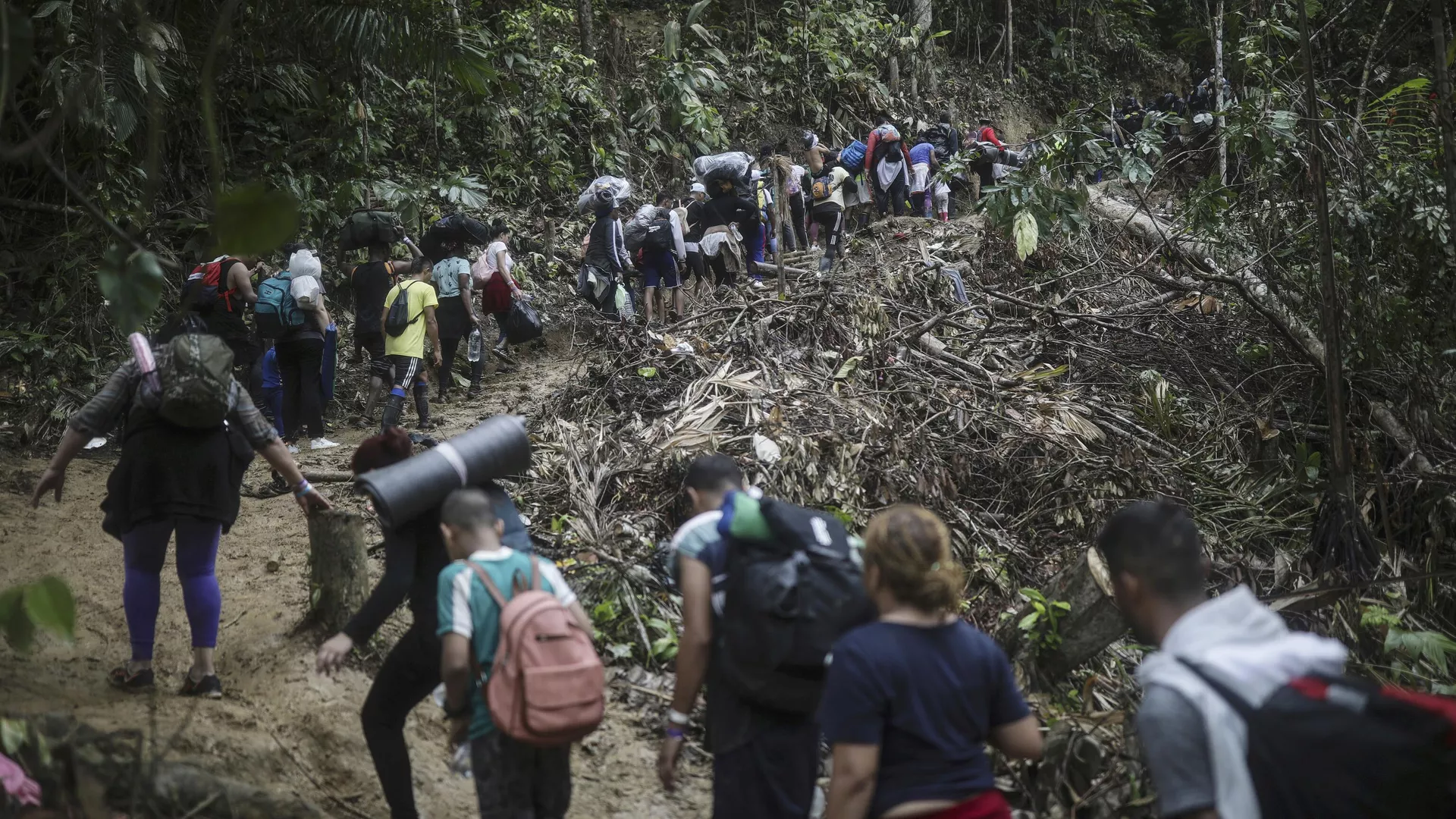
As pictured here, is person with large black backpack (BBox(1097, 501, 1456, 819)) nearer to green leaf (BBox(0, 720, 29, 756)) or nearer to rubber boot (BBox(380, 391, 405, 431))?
green leaf (BBox(0, 720, 29, 756))

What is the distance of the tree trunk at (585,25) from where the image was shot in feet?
55.3

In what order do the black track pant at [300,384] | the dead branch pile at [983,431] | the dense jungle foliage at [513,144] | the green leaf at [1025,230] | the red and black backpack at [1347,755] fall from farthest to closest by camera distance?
1. the black track pant at [300,384]
2. the green leaf at [1025,230]
3. the dense jungle foliage at [513,144]
4. the dead branch pile at [983,431]
5. the red and black backpack at [1347,755]

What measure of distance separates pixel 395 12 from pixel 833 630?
8.57 metres

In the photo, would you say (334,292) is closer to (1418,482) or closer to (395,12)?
(395,12)

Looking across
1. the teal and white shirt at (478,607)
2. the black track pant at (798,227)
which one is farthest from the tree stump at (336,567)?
the black track pant at (798,227)

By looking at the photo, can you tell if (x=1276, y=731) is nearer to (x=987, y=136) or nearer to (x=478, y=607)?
(x=478, y=607)

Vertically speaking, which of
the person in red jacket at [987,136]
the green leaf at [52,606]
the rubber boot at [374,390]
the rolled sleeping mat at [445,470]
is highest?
the green leaf at [52,606]

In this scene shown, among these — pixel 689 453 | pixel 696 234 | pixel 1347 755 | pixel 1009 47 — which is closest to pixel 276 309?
pixel 689 453

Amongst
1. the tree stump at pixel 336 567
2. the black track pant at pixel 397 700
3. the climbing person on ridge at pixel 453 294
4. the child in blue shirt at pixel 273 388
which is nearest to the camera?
the black track pant at pixel 397 700

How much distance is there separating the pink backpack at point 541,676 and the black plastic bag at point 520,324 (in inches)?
309

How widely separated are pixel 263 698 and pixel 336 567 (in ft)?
2.27

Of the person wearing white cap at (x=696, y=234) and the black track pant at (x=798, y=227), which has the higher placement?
the person wearing white cap at (x=696, y=234)

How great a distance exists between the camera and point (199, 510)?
14.5 feet

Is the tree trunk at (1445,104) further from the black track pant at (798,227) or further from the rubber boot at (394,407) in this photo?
the black track pant at (798,227)
